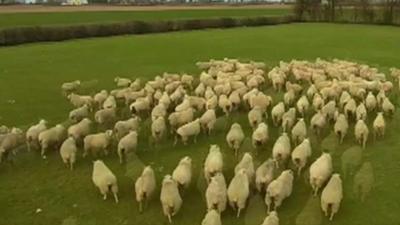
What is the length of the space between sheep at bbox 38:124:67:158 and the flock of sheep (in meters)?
0.02

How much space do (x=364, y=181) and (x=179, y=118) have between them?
4.69m

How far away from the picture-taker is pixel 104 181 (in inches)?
412

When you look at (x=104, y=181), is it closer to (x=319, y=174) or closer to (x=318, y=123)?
(x=319, y=174)

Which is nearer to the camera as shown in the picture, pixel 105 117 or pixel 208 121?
pixel 208 121

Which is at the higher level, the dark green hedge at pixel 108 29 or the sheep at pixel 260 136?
the dark green hedge at pixel 108 29

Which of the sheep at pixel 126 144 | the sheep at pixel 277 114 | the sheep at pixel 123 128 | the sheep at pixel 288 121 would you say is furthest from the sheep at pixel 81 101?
the sheep at pixel 288 121

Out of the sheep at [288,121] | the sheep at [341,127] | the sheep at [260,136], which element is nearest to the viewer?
the sheep at [260,136]

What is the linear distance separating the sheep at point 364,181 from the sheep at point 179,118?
4.23m

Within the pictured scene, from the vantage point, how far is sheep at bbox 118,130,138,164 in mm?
12391

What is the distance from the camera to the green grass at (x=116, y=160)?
32.9ft

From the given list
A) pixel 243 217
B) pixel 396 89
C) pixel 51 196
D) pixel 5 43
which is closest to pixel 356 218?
pixel 243 217

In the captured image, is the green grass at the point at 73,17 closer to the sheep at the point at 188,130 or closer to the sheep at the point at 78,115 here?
the sheep at the point at 78,115

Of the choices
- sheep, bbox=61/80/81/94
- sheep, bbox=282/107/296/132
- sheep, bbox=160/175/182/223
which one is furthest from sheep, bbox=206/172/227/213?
sheep, bbox=61/80/81/94

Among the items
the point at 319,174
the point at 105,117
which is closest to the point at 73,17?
the point at 105,117
